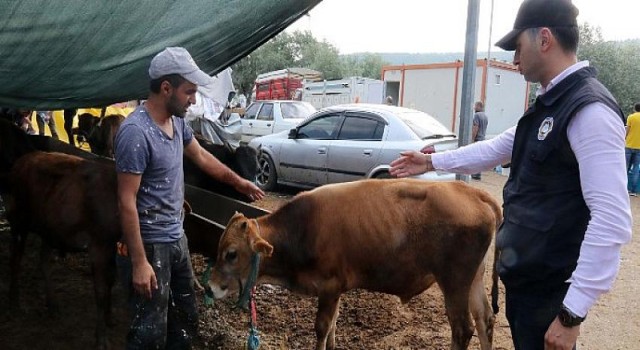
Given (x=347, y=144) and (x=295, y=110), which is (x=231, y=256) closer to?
(x=347, y=144)

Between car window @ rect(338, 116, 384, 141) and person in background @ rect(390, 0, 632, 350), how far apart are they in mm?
7017

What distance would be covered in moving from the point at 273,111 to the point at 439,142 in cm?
800

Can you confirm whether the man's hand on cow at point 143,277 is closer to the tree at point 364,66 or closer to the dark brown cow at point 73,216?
the dark brown cow at point 73,216

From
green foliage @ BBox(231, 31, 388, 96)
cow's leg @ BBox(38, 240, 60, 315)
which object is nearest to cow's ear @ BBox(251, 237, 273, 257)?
cow's leg @ BBox(38, 240, 60, 315)

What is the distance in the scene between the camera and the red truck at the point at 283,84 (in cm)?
2844

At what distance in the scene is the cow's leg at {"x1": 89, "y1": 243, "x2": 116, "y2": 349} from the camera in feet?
13.1

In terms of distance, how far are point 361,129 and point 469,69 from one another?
15.8 ft

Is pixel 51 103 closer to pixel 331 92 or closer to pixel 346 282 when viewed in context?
pixel 346 282

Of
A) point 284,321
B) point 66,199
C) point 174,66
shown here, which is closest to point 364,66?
point 284,321

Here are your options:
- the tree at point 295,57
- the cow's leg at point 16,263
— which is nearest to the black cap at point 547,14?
the cow's leg at point 16,263

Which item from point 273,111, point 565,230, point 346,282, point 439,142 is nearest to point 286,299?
point 346,282

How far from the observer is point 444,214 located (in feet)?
13.0

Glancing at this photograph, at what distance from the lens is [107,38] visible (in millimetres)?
3297

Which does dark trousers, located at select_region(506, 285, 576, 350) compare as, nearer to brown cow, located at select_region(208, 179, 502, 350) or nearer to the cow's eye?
brown cow, located at select_region(208, 179, 502, 350)
